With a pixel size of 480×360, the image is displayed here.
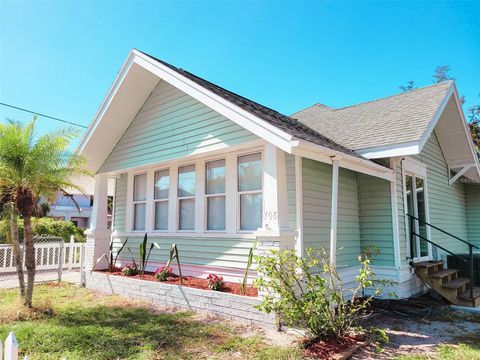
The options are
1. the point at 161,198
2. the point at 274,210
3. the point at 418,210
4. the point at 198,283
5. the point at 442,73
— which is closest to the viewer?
the point at 274,210

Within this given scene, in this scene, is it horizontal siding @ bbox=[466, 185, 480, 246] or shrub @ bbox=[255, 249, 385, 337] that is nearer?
shrub @ bbox=[255, 249, 385, 337]

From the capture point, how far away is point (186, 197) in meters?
7.93

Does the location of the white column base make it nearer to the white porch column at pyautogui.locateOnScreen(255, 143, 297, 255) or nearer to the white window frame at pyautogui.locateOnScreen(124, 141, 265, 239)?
the white window frame at pyautogui.locateOnScreen(124, 141, 265, 239)

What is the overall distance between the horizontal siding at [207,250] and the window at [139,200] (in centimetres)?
84

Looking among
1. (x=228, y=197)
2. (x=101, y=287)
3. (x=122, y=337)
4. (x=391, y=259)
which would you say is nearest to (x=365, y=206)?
(x=391, y=259)

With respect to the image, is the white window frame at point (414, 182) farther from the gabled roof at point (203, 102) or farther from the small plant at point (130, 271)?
the small plant at point (130, 271)

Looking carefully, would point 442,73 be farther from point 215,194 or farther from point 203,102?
point 203,102

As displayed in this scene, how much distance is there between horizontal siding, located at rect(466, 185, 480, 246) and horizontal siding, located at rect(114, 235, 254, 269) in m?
10.7

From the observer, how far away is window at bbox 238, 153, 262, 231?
21.8 feet

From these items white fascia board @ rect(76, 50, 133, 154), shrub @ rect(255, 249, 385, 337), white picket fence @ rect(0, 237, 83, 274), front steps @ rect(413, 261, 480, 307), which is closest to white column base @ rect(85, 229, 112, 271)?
white picket fence @ rect(0, 237, 83, 274)

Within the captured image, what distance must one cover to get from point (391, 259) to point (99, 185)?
26.5 ft

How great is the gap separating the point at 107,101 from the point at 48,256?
246 inches

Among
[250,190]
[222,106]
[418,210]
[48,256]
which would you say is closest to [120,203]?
[48,256]

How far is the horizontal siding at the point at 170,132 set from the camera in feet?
22.2
